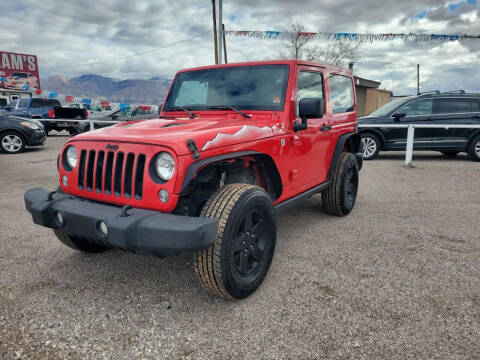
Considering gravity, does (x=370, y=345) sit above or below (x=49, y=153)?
below

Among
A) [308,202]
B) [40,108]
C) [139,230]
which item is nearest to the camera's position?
[139,230]

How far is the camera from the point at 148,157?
2.20 metres

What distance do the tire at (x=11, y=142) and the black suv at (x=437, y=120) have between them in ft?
32.3

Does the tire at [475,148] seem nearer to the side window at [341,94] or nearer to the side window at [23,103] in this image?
the side window at [341,94]

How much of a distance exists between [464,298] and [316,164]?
5.93ft

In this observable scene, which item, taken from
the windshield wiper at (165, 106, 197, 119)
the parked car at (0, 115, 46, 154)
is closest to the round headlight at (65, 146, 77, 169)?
the windshield wiper at (165, 106, 197, 119)

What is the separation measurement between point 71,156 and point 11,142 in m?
9.27

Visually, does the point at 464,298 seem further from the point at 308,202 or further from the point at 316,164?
the point at 308,202

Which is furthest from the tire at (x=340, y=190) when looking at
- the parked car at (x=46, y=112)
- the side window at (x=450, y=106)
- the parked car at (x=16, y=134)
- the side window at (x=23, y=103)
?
the side window at (x=23, y=103)

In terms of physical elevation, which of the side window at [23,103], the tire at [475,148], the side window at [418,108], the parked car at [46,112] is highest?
the side window at [23,103]

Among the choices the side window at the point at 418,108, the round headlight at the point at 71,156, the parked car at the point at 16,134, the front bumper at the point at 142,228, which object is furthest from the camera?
the parked car at the point at 16,134

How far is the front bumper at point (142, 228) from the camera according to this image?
77.0 inches

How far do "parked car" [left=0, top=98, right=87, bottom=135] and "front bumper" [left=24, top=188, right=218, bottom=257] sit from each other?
14725 millimetres

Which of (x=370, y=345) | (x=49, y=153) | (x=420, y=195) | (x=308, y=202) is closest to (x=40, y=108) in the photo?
(x=49, y=153)
